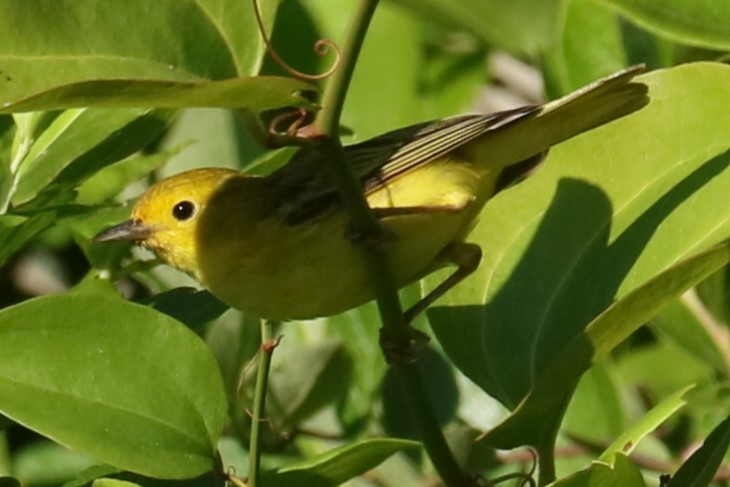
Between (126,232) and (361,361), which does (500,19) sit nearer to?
(361,361)

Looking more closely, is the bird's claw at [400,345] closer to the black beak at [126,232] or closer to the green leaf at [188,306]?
the green leaf at [188,306]

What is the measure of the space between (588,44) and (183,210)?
857 millimetres

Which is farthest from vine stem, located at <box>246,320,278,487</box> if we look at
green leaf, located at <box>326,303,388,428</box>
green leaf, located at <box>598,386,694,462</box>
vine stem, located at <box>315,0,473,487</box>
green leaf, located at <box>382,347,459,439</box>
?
green leaf, located at <box>326,303,388,428</box>

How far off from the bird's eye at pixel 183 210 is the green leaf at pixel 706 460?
117 centimetres

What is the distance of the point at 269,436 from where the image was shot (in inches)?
118

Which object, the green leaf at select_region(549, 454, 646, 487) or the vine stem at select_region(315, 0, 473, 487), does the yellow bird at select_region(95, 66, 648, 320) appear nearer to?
the vine stem at select_region(315, 0, 473, 487)

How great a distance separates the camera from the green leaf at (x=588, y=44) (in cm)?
298

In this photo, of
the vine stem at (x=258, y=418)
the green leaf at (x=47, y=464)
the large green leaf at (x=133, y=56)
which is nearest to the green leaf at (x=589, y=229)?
the vine stem at (x=258, y=418)

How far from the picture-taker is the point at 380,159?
2830 millimetres

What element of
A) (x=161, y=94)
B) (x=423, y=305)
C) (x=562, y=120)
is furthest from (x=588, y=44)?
(x=161, y=94)

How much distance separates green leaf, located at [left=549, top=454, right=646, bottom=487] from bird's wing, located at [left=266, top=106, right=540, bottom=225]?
1.01 m

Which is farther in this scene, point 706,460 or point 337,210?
point 337,210

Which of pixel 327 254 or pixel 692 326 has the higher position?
pixel 327 254

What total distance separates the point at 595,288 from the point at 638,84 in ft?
1.10
